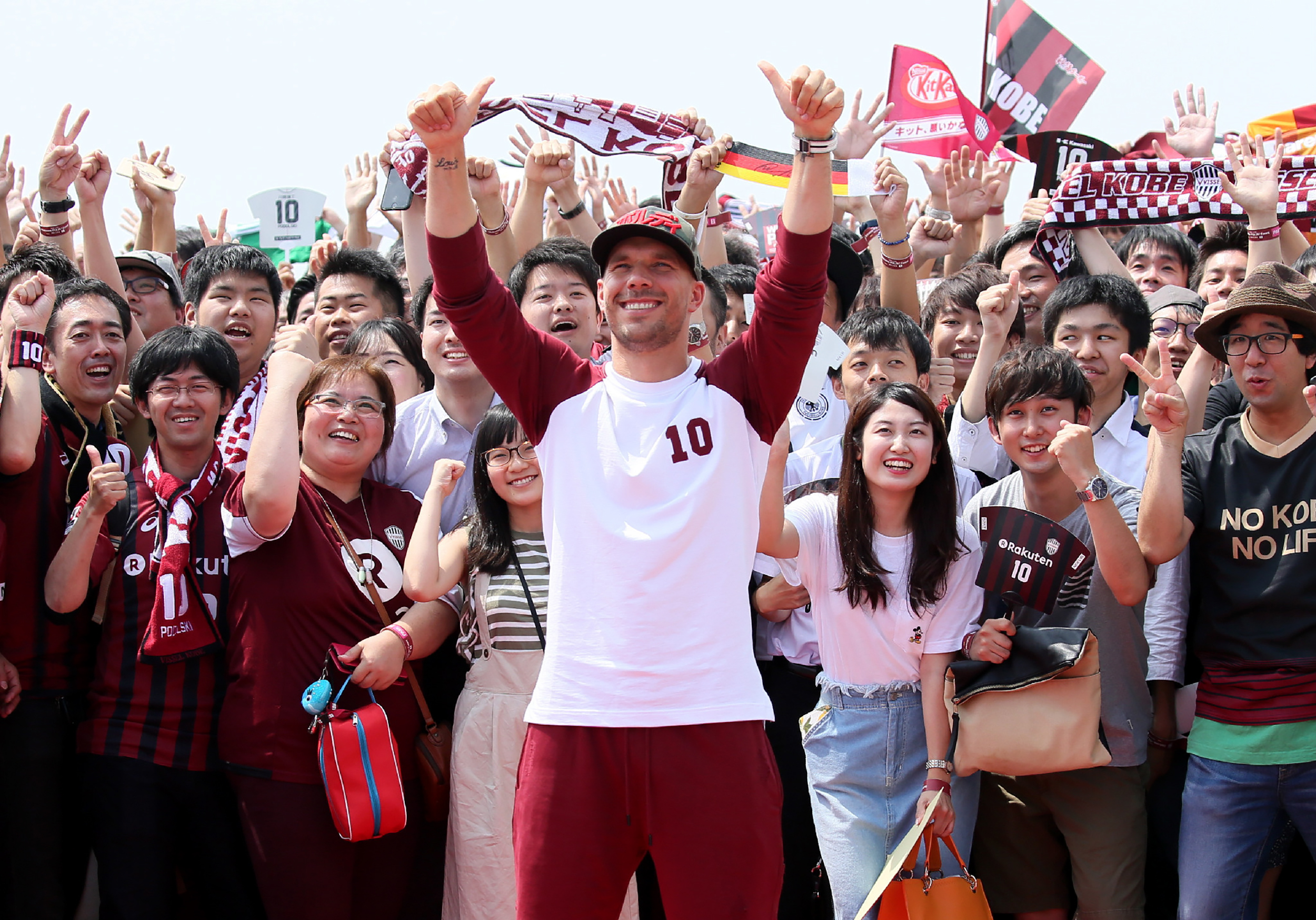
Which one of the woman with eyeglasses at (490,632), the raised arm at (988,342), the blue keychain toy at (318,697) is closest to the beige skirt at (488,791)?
the woman with eyeglasses at (490,632)

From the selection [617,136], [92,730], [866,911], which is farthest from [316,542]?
[617,136]

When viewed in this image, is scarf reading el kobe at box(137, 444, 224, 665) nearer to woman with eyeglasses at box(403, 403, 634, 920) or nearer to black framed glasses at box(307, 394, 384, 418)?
black framed glasses at box(307, 394, 384, 418)

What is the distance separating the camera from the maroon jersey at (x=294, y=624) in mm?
3742

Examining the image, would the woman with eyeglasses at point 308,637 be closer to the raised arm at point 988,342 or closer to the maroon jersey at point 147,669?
the maroon jersey at point 147,669

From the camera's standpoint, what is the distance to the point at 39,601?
4070 millimetres

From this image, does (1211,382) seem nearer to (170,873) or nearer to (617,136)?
(617,136)

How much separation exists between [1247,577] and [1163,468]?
18.9 inches

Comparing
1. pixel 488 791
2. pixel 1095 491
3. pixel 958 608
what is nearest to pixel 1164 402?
pixel 1095 491

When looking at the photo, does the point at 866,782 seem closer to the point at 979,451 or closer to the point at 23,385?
the point at 979,451

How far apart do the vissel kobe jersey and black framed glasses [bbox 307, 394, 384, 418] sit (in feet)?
4.46

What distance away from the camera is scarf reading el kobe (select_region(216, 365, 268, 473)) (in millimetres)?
4324

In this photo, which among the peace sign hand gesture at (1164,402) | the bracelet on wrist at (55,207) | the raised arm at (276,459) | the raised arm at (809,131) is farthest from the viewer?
the bracelet on wrist at (55,207)

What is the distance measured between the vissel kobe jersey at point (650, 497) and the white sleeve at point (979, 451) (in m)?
1.92

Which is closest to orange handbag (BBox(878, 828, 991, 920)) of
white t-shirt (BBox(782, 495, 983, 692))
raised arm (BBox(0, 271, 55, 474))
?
white t-shirt (BBox(782, 495, 983, 692))
